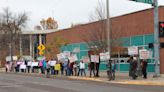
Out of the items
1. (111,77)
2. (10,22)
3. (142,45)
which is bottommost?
(111,77)

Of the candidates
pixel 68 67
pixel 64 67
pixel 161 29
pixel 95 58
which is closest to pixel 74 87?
pixel 161 29

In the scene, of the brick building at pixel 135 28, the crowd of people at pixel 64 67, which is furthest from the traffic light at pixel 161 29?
the crowd of people at pixel 64 67

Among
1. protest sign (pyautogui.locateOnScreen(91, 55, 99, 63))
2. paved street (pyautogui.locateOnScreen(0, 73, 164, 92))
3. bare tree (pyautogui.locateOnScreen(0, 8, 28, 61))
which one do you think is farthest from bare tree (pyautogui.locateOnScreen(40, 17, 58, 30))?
paved street (pyautogui.locateOnScreen(0, 73, 164, 92))

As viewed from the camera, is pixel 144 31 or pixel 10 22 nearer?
pixel 144 31

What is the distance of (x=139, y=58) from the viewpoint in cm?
3572

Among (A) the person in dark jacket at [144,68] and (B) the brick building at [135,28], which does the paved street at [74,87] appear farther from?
(B) the brick building at [135,28]

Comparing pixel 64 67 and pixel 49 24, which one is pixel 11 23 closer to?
pixel 64 67

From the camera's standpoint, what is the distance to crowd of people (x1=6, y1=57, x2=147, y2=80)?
33875 mm

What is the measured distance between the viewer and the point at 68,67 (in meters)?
42.8

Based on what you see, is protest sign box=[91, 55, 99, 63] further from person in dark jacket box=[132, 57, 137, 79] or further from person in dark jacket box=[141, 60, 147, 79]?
person in dark jacket box=[132, 57, 137, 79]

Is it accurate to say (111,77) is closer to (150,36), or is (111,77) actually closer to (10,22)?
(150,36)

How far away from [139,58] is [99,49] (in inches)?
378

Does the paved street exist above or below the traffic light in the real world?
below

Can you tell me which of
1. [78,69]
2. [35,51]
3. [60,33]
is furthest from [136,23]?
[35,51]
